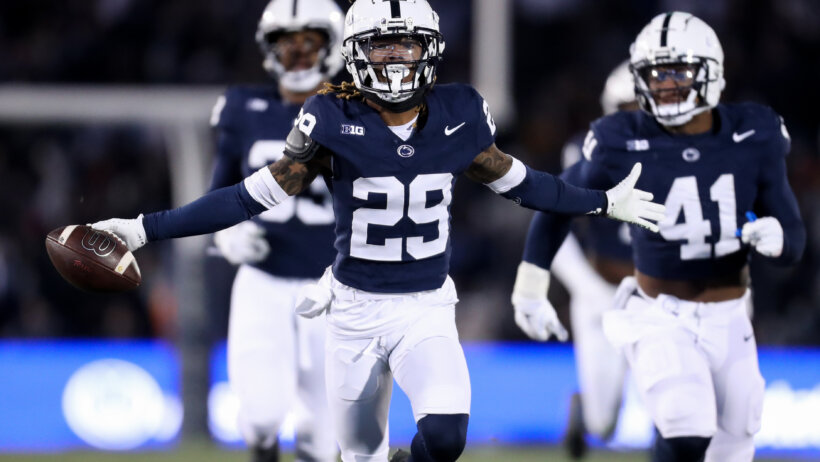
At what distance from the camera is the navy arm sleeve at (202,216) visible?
12.2 ft

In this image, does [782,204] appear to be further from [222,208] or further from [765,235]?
[222,208]

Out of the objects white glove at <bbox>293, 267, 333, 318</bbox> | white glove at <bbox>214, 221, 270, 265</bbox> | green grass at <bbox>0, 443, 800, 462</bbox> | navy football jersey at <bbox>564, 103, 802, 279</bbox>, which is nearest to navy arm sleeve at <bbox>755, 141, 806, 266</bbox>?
navy football jersey at <bbox>564, 103, 802, 279</bbox>

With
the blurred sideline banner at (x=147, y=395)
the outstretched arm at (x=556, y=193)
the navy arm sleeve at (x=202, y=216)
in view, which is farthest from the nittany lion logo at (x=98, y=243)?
the blurred sideline banner at (x=147, y=395)

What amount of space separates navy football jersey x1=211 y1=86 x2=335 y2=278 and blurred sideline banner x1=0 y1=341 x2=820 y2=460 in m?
2.59

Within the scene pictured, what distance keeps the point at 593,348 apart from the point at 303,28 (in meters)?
2.17

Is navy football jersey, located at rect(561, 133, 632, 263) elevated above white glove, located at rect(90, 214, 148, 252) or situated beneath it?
situated beneath

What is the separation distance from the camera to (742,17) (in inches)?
387

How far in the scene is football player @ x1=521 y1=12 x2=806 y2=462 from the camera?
13.5 feet

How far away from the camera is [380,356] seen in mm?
3807

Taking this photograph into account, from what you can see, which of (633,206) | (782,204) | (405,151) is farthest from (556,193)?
(782,204)

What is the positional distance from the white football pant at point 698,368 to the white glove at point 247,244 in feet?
4.53

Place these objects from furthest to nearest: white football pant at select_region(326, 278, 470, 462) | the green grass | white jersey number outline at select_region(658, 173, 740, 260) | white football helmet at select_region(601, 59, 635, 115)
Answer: the green grass
white football helmet at select_region(601, 59, 635, 115)
white jersey number outline at select_region(658, 173, 740, 260)
white football pant at select_region(326, 278, 470, 462)

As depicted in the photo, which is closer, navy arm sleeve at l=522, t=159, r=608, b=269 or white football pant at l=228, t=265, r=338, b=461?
navy arm sleeve at l=522, t=159, r=608, b=269

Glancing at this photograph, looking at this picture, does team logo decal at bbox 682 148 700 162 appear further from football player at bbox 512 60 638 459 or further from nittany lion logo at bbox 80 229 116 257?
nittany lion logo at bbox 80 229 116 257
